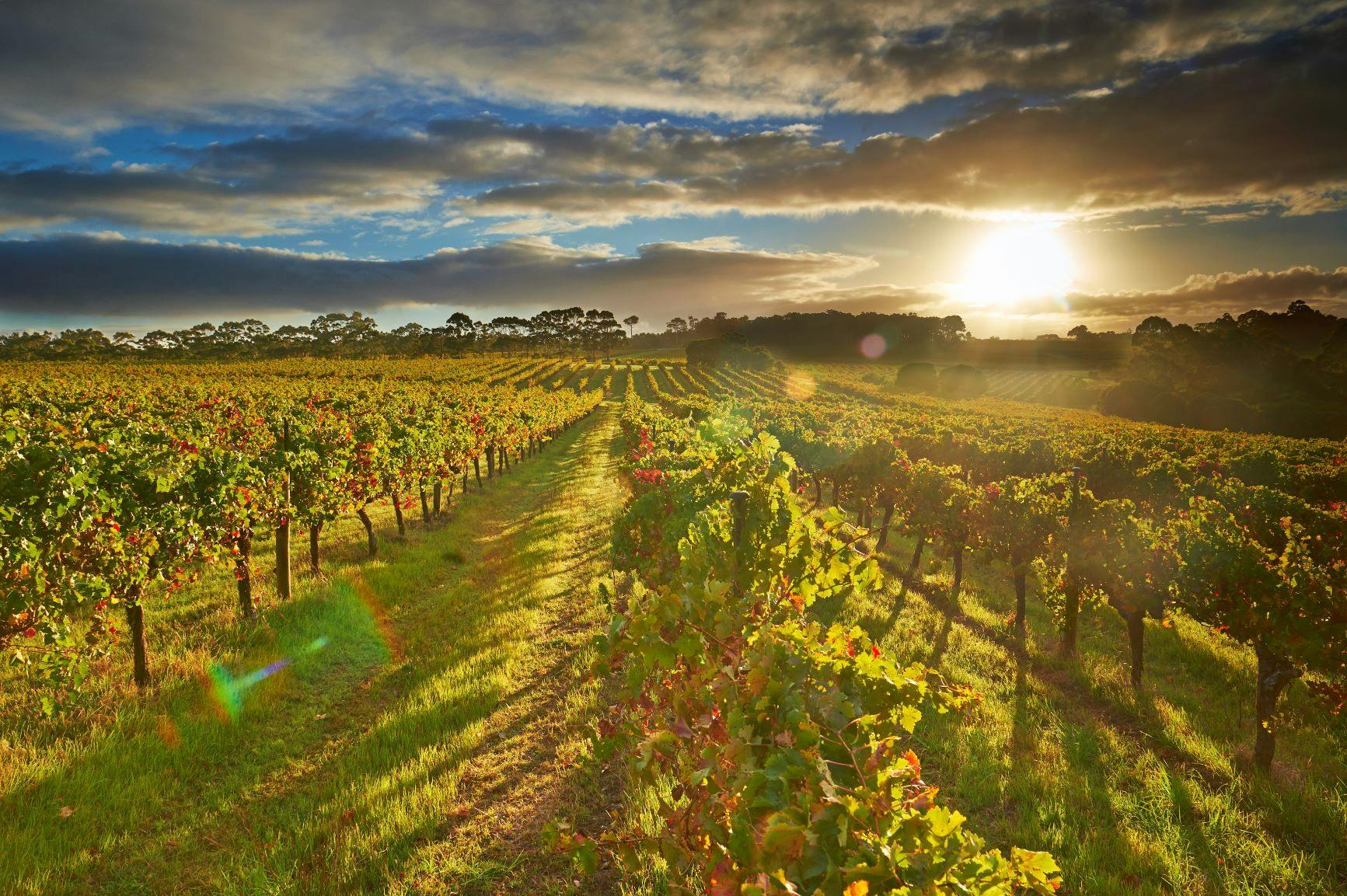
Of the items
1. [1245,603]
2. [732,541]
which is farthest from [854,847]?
[1245,603]

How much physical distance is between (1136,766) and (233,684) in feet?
43.4

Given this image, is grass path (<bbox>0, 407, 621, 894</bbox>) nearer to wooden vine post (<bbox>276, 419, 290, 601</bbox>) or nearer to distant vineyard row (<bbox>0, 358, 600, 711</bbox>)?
wooden vine post (<bbox>276, 419, 290, 601</bbox>)

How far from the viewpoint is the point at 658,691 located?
16.5 feet

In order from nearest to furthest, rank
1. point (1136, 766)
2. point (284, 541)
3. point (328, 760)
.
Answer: point (328, 760)
point (1136, 766)
point (284, 541)

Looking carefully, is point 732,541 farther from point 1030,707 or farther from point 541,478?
point 541,478

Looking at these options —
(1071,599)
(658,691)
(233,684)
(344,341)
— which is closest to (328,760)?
(233,684)

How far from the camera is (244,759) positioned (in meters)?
7.24

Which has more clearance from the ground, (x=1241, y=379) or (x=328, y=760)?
(x=1241, y=379)

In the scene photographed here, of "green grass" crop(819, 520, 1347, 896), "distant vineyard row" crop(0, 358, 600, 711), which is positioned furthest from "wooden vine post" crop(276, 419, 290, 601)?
"green grass" crop(819, 520, 1347, 896)

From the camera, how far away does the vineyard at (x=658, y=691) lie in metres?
3.30

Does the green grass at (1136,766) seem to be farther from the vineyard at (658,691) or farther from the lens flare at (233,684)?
the lens flare at (233,684)

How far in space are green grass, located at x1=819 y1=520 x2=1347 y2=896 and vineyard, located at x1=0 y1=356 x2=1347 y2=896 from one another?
5cm

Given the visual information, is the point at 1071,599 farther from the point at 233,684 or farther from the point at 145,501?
the point at 145,501

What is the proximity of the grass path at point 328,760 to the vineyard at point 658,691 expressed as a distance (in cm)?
5
